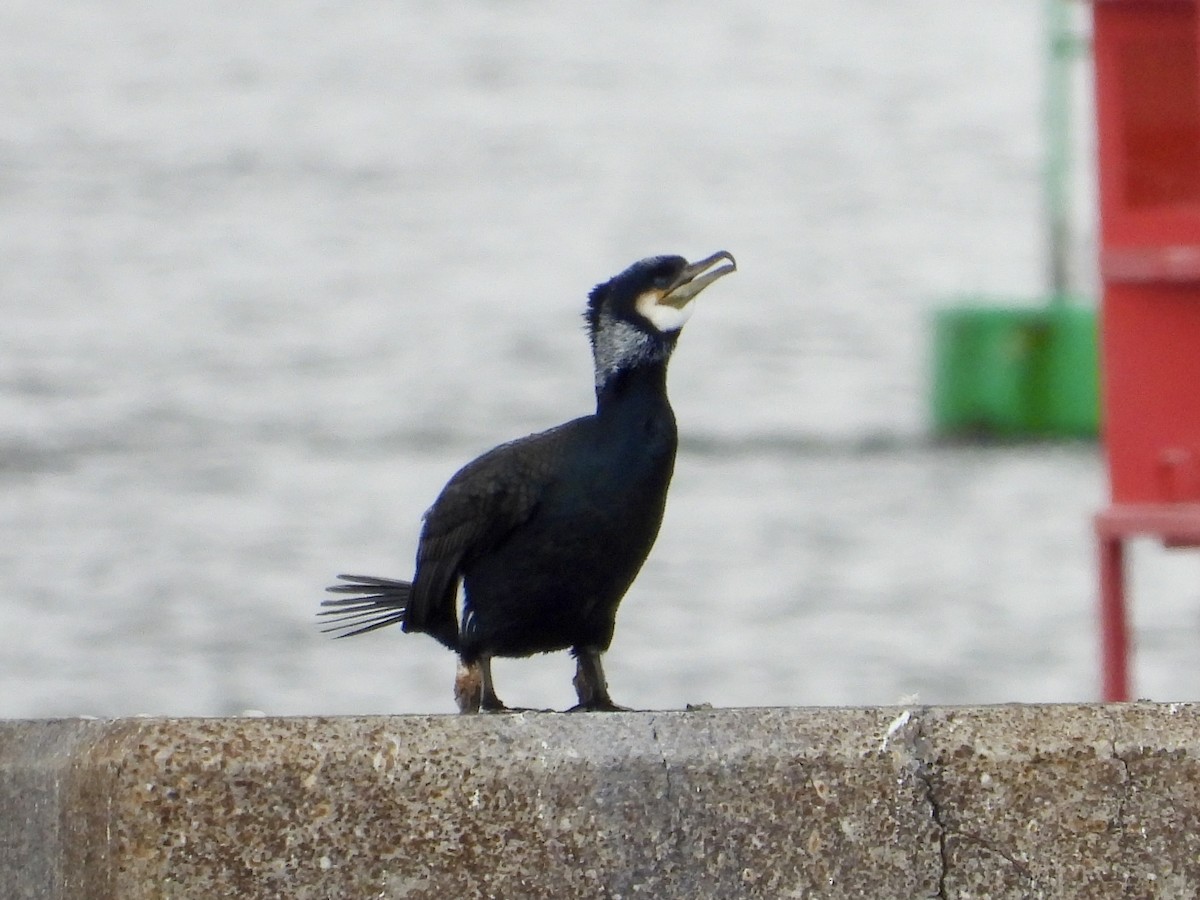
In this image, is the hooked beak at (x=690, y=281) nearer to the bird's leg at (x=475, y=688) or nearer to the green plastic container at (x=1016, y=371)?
the bird's leg at (x=475, y=688)

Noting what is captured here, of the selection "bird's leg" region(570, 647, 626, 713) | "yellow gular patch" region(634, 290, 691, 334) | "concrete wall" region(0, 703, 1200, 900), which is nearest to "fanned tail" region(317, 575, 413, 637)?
"bird's leg" region(570, 647, 626, 713)

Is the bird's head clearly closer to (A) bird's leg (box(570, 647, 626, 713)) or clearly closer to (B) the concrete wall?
(A) bird's leg (box(570, 647, 626, 713))

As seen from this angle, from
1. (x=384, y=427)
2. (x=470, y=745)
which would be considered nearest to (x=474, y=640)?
(x=470, y=745)

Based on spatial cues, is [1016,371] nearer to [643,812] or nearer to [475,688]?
[475,688]

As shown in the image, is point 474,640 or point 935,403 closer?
point 474,640

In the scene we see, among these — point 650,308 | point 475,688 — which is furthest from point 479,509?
point 650,308

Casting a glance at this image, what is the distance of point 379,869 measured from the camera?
11.3 ft

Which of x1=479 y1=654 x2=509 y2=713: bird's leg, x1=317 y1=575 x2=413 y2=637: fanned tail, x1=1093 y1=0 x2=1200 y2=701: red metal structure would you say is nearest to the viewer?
x1=479 y1=654 x2=509 y2=713: bird's leg

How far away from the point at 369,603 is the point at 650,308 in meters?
0.86

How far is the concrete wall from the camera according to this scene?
343cm

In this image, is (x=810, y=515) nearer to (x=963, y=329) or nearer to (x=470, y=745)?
(x=963, y=329)

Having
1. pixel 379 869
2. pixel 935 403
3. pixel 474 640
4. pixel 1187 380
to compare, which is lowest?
pixel 379 869

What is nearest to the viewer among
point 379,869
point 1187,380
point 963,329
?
point 379,869

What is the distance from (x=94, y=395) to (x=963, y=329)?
659 inches
